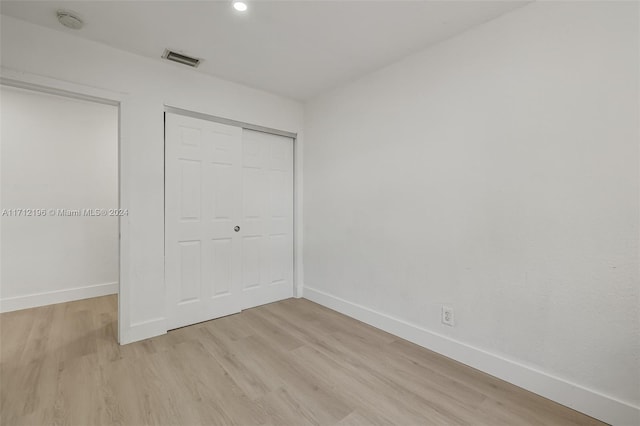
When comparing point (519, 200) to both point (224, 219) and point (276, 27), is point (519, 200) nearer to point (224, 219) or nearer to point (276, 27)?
point (276, 27)

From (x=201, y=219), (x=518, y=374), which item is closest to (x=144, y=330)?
(x=201, y=219)

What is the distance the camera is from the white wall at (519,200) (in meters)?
1.64

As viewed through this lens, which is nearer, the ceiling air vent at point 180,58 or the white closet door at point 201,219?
the ceiling air vent at point 180,58

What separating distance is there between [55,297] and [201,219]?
7.96 feet

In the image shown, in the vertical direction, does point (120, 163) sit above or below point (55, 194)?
above

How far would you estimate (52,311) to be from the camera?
338 centimetres

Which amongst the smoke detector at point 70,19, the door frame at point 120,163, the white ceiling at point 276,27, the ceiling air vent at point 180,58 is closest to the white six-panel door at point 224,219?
the door frame at point 120,163

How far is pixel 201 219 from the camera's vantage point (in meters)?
3.04

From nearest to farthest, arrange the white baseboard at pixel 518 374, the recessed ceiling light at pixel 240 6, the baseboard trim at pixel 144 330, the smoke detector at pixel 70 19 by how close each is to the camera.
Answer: the white baseboard at pixel 518 374 → the recessed ceiling light at pixel 240 6 → the smoke detector at pixel 70 19 → the baseboard trim at pixel 144 330

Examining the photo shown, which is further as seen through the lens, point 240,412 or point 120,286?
point 120,286

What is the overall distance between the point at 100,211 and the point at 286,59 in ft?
11.1

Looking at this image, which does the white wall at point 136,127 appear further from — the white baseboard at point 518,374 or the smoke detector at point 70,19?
the white baseboard at point 518,374

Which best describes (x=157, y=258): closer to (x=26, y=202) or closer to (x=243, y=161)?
(x=243, y=161)

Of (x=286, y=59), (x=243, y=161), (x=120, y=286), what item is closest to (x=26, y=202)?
(x=120, y=286)
